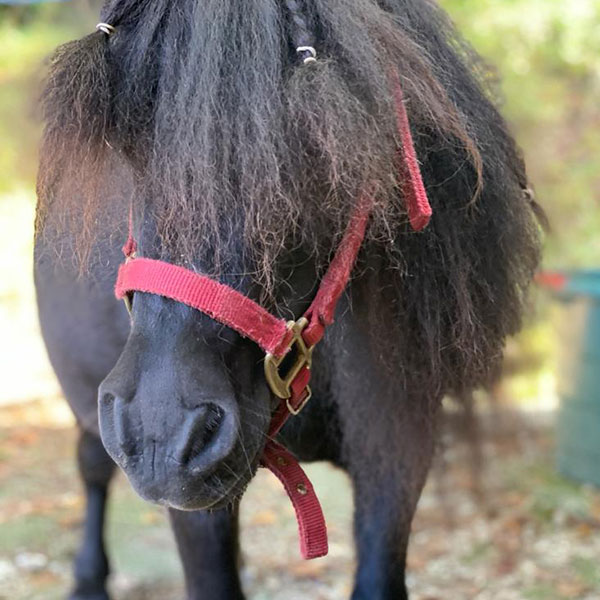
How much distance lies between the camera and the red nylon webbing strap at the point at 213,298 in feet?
4.15

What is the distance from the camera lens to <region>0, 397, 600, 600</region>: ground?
9.71ft

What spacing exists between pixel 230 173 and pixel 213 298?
0.19 m

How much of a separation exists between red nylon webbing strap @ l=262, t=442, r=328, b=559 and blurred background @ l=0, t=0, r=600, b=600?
1.16 metres

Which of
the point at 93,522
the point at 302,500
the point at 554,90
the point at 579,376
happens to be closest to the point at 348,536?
the point at 93,522

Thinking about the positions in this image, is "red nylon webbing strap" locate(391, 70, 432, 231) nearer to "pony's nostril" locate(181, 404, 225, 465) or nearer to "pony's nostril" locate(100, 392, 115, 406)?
"pony's nostril" locate(181, 404, 225, 465)

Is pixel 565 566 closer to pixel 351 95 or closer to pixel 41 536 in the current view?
pixel 41 536

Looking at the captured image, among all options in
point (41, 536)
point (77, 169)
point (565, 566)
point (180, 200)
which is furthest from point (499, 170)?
point (41, 536)

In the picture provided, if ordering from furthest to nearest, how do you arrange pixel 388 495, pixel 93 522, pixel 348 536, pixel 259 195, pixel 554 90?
1. pixel 554 90
2. pixel 348 536
3. pixel 93 522
4. pixel 388 495
5. pixel 259 195

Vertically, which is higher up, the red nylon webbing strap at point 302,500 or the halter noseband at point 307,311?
the halter noseband at point 307,311

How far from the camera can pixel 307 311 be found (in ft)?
4.58

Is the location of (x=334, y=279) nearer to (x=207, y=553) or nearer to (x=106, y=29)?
(x=106, y=29)

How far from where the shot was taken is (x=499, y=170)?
1.61 metres

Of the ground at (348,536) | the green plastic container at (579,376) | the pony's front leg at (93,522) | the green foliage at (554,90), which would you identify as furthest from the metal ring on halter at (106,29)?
the green foliage at (554,90)

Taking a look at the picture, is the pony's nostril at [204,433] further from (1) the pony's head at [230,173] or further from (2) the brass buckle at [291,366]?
(2) the brass buckle at [291,366]
